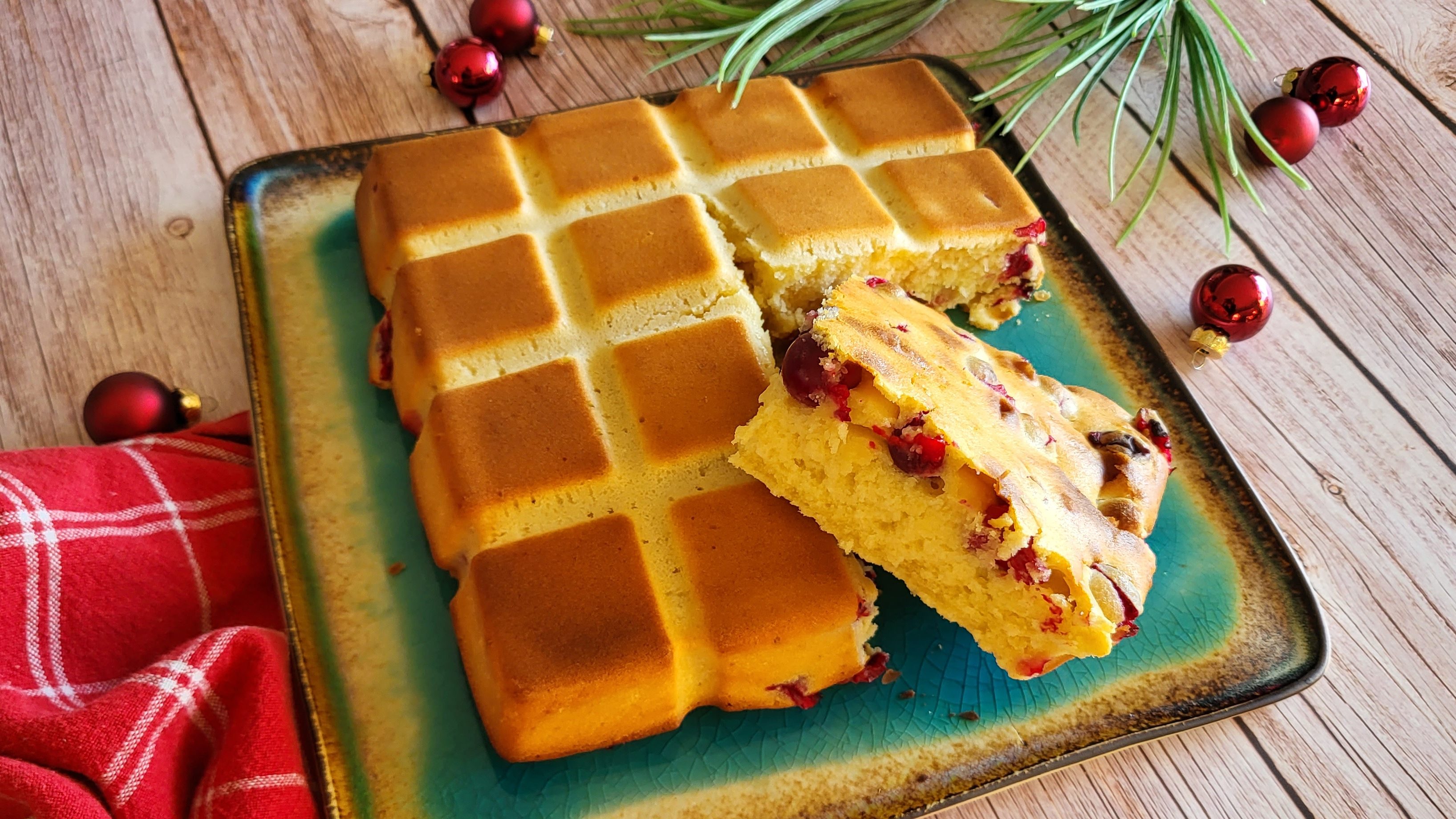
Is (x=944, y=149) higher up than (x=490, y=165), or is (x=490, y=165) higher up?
(x=944, y=149)

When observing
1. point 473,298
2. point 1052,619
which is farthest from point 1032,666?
point 473,298

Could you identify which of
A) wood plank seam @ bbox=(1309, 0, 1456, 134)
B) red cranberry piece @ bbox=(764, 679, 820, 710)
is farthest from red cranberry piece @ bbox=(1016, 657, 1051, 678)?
wood plank seam @ bbox=(1309, 0, 1456, 134)

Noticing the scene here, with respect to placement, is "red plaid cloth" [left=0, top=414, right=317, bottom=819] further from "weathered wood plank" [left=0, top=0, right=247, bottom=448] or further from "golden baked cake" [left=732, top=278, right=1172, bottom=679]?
"golden baked cake" [left=732, top=278, right=1172, bottom=679]

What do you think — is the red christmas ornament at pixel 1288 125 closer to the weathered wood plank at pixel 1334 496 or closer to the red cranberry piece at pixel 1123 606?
the weathered wood plank at pixel 1334 496

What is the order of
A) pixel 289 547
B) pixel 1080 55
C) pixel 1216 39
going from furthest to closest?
pixel 1216 39 < pixel 1080 55 < pixel 289 547

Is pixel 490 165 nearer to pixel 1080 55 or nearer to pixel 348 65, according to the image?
pixel 348 65

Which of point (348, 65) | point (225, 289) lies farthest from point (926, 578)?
point (348, 65)
